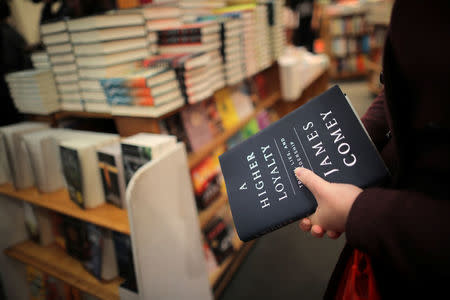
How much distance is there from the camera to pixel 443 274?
0.47 m

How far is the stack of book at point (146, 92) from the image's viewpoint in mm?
1271

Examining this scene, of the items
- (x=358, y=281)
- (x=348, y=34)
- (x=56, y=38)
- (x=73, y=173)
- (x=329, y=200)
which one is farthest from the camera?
(x=348, y=34)

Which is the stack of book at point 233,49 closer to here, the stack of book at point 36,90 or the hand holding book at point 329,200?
the stack of book at point 36,90

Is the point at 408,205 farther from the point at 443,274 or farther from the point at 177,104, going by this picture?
the point at 177,104

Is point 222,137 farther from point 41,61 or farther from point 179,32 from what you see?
point 41,61

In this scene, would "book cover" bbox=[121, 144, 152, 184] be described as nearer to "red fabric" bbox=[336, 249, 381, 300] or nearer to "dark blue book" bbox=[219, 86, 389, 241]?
"dark blue book" bbox=[219, 86, 389, 241]

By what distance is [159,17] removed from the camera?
5.15 ft

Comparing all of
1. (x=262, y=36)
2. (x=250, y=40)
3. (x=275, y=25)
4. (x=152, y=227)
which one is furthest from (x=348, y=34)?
(x=152, y=227)

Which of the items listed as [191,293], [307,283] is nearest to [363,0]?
[307,283]

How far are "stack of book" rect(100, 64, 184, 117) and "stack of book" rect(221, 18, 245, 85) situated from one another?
0.46m

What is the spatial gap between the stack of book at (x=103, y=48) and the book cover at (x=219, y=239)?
39.1 inches

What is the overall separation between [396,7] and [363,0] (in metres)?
7.51

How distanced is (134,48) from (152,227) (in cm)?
91

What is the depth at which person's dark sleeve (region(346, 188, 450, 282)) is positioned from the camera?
480 mm
